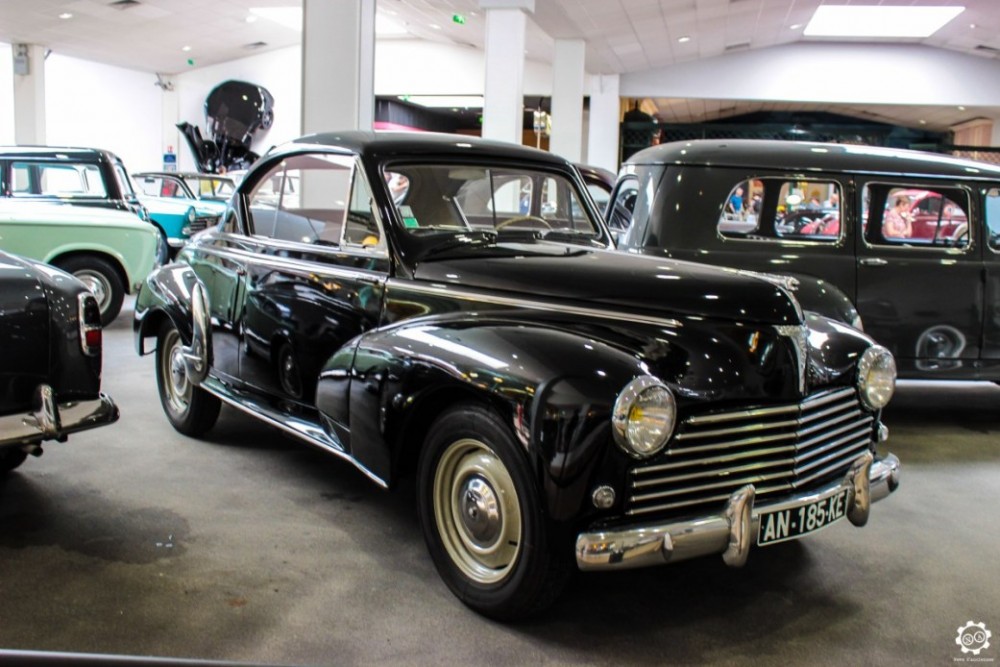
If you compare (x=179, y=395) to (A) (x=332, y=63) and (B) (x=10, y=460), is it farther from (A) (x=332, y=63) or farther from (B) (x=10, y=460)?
(A) (x=332, y=63)

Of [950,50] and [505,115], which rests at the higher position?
[950,50]

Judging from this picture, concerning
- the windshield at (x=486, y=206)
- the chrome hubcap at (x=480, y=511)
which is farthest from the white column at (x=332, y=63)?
the chrome hubcap at (x=480, y=511)

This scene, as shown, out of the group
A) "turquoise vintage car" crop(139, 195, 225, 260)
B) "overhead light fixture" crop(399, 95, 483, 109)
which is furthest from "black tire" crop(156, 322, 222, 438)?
"overhead light fixture" crop(399, 95, 483, 109)

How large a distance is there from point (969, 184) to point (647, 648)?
4.48 metres

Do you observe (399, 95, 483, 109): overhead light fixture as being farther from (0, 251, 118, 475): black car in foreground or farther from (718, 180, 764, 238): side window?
(0, 251, 118, 475): black car in foreground

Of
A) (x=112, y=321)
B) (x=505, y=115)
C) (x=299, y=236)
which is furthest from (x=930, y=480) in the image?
(x=505, y=115)

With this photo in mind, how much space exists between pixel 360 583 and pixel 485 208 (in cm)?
173

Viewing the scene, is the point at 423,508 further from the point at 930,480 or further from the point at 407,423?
A: the point at 930,480

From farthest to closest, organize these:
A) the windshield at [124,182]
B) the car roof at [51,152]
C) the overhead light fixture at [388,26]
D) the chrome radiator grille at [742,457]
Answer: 1. the overhead light fixture at [388,26]
2. the windshield at [124,182]
3. the car roof at [51,152]
4. the chrome radiator grille at [742,457]

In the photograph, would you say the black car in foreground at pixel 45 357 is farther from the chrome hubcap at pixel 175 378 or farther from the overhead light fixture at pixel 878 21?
the overhead light fixture at pixel 878 21

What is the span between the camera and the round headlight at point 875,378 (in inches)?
133

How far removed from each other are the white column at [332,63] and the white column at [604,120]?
1331cm

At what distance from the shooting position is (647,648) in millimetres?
2865

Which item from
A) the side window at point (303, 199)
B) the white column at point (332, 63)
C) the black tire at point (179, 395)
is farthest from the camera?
the white column at point (332, 63)
